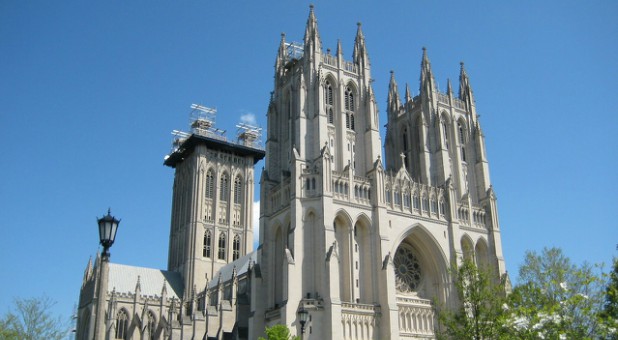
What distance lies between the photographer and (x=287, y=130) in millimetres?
54969

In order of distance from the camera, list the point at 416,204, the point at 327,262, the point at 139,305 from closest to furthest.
A: 1. the point at 327,262
2. the point at 416,204
3. the point at 139,305

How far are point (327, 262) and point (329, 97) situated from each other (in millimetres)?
15752

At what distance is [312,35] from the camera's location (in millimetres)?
54344

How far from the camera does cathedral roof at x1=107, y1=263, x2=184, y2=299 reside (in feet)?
249

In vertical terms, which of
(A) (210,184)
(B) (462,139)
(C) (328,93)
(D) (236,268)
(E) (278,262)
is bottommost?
(E) (278,262)

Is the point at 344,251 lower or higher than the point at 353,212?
lower

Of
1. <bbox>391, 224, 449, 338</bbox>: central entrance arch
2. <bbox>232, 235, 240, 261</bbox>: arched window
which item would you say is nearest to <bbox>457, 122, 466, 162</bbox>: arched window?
<bbox>391, 224, 449, 338</bbox>: central entrance arch

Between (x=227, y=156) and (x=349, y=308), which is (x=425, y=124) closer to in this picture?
(x=349, y=308)

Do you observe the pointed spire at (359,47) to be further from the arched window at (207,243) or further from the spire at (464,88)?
the arched window at (207,243)

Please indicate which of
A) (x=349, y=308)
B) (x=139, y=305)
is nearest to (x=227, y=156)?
(x=139, y=305)

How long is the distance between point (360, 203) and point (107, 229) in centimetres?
3401

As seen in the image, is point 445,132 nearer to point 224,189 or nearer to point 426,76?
point 426,76

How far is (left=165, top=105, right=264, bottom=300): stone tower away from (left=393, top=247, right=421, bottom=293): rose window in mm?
34810

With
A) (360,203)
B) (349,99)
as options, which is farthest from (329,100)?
(360,203)
